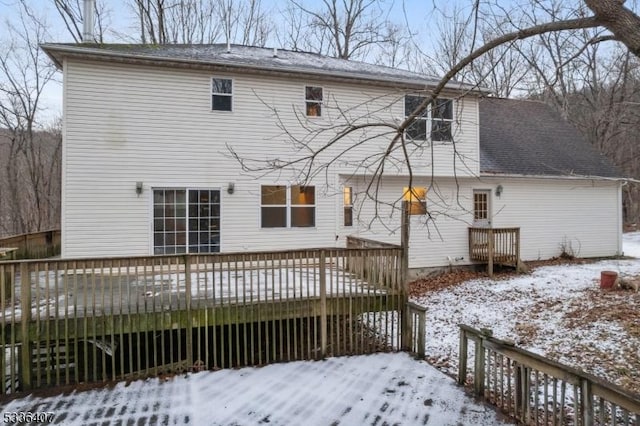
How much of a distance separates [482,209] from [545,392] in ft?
32.5

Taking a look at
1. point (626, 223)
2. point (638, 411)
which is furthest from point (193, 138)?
point (626, 223)

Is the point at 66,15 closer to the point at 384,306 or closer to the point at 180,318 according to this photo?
the point at 180,318

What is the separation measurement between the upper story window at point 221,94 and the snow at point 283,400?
6.31 meters

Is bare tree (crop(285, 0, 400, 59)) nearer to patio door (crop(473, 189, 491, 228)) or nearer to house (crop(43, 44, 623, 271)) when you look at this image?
house (crop(43, 44, 623, 271))

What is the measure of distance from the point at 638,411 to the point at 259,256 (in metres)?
4.53

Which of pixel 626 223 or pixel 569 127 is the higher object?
pixel 569 127

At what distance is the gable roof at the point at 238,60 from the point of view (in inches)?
338

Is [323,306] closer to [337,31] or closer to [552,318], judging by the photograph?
[552,318]

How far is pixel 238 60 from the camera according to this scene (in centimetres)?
984

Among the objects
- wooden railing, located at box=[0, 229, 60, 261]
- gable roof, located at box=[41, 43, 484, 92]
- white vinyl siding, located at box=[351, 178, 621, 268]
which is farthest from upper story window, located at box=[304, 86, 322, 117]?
wooden railing, located at box=[0, 229, 60, 261]

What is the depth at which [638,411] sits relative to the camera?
118 inches

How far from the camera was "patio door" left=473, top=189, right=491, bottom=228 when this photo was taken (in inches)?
506

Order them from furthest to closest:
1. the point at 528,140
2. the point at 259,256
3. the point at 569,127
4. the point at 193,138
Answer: the point at 569,127, the point at 528,140, the point at 193,138, the point at 259,256

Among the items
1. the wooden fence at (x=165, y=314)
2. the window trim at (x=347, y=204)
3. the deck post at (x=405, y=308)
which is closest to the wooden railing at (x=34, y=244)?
the wooden fence at (x=165, y=314)
